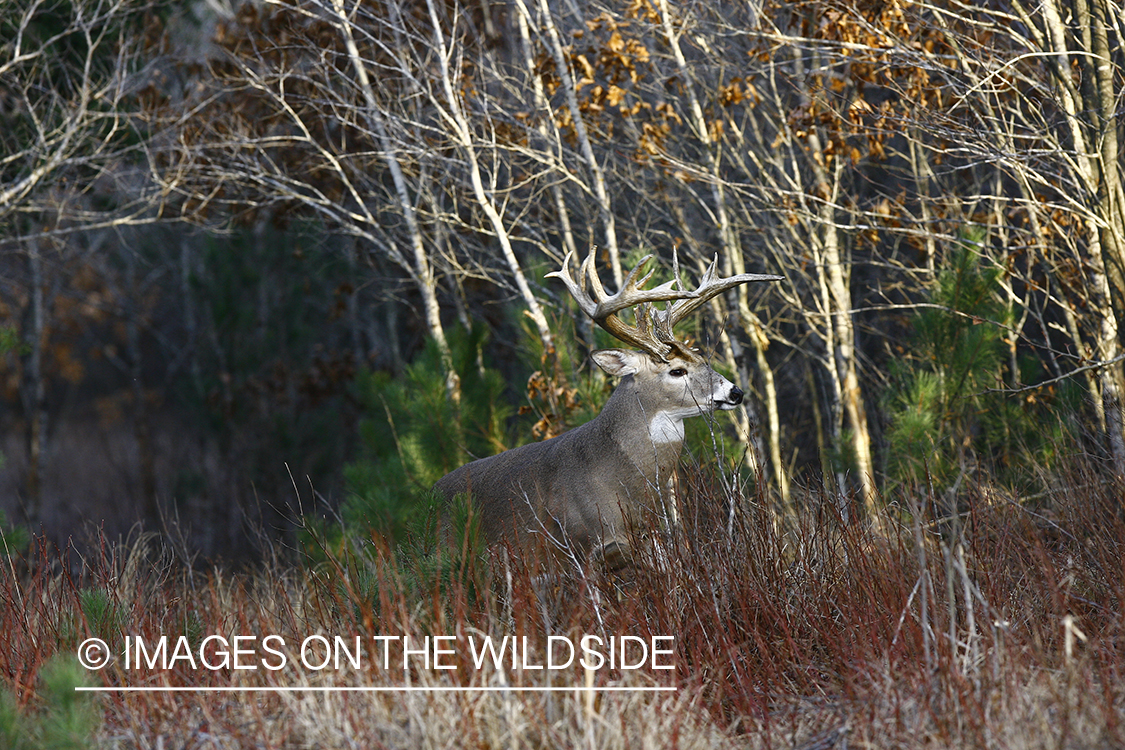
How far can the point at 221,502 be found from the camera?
50.1 ft

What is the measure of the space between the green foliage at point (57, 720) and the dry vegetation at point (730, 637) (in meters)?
0.23

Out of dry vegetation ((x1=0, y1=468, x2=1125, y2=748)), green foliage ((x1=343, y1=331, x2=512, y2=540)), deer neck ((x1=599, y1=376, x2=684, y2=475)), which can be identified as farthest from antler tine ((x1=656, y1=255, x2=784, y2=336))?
green foliage ((x1=343, y1=331, x2=512, y2=540))

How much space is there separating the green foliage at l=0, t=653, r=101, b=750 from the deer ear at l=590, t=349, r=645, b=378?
294 cm

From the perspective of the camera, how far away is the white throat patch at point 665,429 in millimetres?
5145

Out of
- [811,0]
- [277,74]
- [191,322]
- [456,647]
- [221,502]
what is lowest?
[221,502]

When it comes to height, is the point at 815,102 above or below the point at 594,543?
above

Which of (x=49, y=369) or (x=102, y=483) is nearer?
(x=102, y=483)

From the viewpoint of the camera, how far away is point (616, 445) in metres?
5.09

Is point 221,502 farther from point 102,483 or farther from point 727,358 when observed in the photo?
point 727,358

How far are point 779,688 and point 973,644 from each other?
26.6 inches

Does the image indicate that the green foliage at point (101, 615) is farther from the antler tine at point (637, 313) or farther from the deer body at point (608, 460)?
the antler tine at point (637, 313)

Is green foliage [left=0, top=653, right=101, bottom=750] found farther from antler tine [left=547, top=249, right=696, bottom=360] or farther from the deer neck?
antler tine [left=547, top=249, right=696, bottom=360]

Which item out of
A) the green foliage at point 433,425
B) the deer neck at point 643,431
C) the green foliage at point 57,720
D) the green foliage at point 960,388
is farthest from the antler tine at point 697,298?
the green foliage at point 57,720

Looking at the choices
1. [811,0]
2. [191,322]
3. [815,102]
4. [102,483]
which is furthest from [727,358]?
[102,483]
